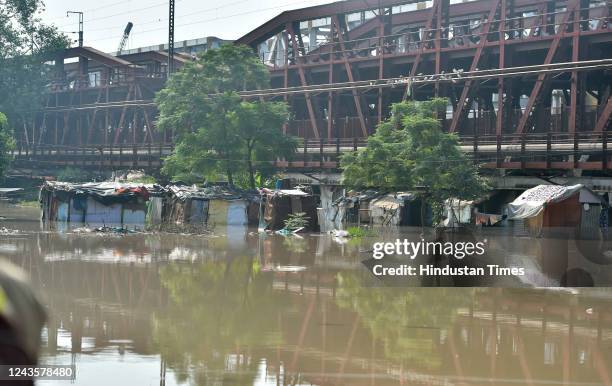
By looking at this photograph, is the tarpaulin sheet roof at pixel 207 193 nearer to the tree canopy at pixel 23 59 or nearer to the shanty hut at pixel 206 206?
the shanty hut at pixel 206 206

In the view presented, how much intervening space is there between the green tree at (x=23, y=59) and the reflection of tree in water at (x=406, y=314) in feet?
166

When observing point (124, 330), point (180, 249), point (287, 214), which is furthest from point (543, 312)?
point (287, 214)

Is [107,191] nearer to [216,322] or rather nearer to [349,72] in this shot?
[349,72]

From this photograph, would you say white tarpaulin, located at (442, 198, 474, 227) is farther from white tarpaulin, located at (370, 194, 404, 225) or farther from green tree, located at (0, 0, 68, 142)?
green tree, located at (0, 0, 68, 142)

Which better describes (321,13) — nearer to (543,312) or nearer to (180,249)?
(180,249)

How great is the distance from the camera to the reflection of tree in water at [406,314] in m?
11.1

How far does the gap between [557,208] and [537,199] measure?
780 millimetres

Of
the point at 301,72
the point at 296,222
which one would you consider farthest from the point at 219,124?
the point at 301,72

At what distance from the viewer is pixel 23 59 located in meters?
64.1

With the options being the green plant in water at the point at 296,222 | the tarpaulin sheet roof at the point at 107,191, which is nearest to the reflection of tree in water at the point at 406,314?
the green plant in water at the point at 296,222

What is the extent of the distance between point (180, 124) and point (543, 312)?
28.8m

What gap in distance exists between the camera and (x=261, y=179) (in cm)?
4144

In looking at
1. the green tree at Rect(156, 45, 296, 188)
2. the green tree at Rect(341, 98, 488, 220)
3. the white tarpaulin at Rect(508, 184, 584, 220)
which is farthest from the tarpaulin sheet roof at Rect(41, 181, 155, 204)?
the white tarpaulin at Rect(508, 184, 584, 220)

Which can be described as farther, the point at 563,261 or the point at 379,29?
the point at 379,29
